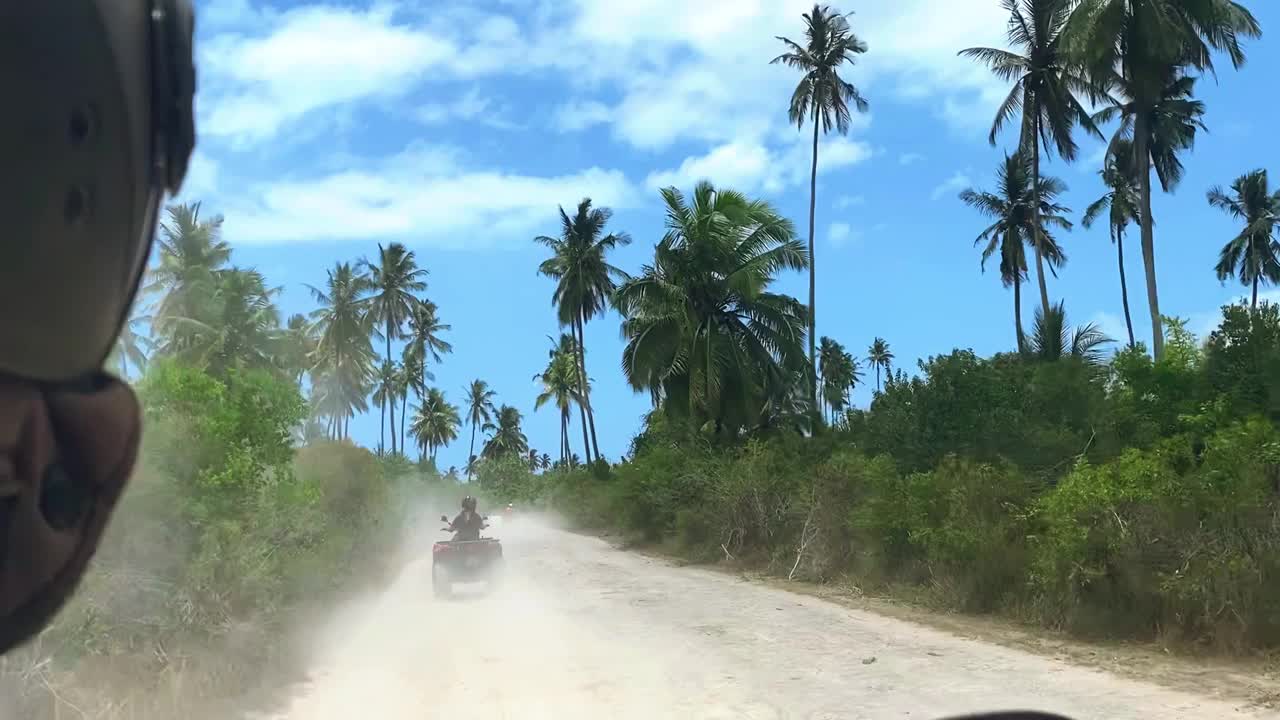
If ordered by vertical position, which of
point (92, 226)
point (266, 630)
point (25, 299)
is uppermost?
point (92, 226)

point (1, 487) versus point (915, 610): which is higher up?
point (1, 487)

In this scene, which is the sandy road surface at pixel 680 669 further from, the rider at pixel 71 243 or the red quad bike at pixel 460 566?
the rider at pixel 71 243

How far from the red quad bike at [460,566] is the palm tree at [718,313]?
36.6 feet

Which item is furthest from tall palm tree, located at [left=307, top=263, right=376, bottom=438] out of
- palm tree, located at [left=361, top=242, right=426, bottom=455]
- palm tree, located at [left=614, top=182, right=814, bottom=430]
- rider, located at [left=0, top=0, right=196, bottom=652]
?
rider, located at [left=0, top=0, right=196, bottom=652]

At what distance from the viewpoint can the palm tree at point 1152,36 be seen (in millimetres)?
26781

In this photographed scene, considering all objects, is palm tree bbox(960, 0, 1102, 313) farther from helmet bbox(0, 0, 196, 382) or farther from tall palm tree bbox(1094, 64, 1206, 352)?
helmet bbox(0, 0, 196, 382)

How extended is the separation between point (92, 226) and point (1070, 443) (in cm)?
1658

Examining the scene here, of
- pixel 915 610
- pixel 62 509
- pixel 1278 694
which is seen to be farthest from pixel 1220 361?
pixel 62 509

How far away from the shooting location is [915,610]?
14.8 meters

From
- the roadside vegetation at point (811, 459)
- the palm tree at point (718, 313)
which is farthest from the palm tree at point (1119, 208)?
the palm tree at point (718, 313)

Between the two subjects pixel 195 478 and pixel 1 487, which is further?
pixel 195 478

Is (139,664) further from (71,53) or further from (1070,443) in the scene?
(1070,443)

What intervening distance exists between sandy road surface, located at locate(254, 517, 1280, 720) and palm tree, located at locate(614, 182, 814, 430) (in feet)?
40.6

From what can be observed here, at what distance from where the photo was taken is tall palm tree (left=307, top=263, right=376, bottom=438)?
199 ft
